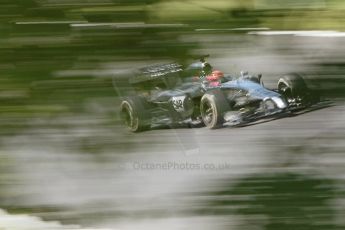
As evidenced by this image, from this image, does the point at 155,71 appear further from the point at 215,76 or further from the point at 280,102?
the point at 280,102

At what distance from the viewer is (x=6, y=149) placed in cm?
175

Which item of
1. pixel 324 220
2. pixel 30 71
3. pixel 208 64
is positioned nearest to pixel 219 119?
pixel 208 64

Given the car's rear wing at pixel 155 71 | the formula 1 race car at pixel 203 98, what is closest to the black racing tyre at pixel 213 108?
the formula 1 race car at pixel 203 98

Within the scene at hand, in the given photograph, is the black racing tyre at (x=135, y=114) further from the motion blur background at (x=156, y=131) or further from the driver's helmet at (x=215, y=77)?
the driver's helmet at (x=215, y=77)

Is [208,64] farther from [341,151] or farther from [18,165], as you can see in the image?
[18,165]

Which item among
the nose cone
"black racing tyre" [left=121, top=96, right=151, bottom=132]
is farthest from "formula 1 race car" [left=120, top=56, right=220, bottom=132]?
the nose cone

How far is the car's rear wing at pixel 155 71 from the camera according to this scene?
5.55 ft

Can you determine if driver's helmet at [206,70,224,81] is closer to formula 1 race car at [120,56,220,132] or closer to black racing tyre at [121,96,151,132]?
formula 1 race car at [120,56,220,132]

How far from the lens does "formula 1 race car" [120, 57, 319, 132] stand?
171 cm

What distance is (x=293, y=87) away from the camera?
5.63 feet

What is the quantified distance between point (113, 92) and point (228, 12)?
0.36 meters

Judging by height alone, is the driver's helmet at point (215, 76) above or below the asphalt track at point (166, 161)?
above

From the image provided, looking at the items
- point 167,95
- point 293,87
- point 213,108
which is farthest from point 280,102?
point 167,95

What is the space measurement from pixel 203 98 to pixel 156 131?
0.15m
